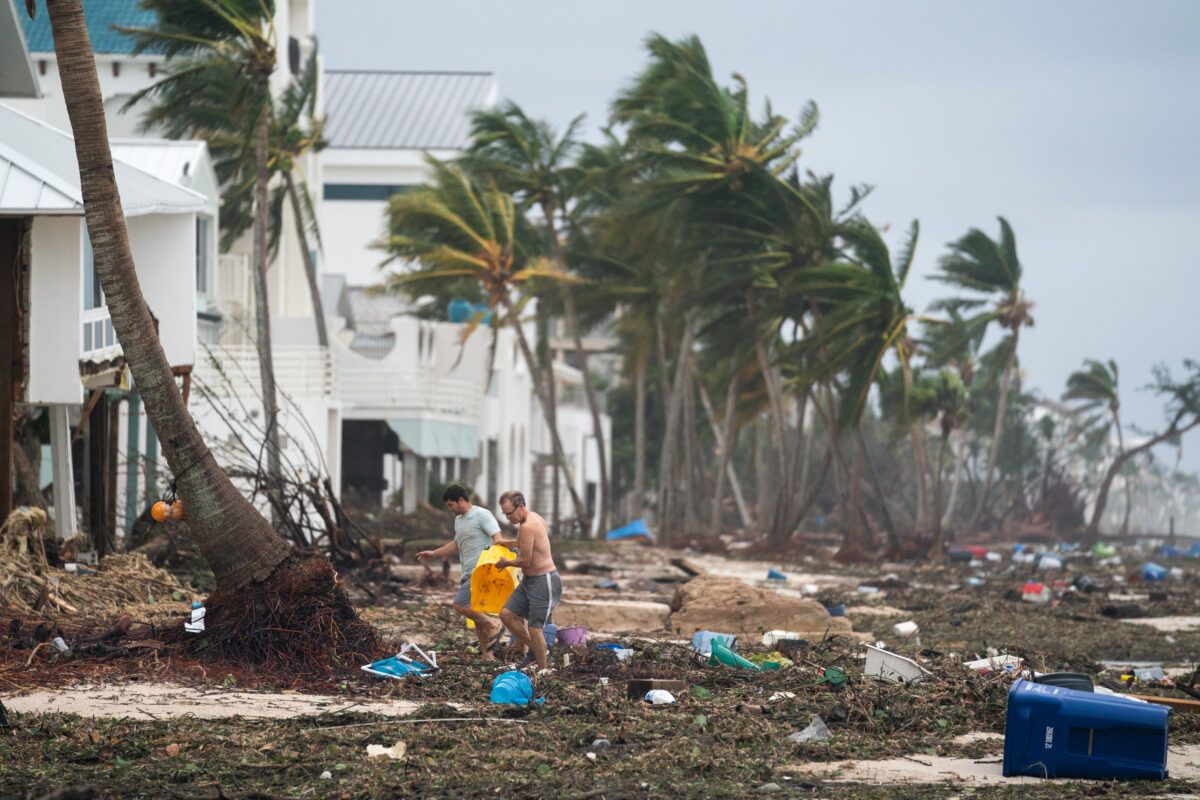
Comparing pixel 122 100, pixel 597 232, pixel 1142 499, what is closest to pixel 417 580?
pixel 122 100

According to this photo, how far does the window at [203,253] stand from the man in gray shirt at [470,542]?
15.2m

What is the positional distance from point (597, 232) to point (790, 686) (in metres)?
27.1

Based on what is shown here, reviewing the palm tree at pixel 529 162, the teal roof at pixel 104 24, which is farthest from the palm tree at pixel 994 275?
the teal roof at pixel 104 24

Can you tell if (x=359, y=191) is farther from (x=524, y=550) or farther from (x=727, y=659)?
(x=727, y=659)

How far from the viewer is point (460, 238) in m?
33.5

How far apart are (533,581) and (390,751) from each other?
112 inches

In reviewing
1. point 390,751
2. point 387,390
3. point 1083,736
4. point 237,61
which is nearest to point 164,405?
point 390,751

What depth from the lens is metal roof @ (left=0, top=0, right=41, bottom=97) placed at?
14.5 metres

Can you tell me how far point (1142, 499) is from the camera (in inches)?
6358

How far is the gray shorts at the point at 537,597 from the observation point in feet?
33.2

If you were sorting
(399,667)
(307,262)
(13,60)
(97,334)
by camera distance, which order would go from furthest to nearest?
(307,262) → (13,60) → (97,334) → (399,667)

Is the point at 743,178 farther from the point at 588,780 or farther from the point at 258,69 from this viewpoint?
the point at 588,780

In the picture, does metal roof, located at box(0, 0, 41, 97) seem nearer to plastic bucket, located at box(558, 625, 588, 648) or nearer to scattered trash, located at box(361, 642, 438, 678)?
scattered trash, located at box(361, 642, 438, 678)

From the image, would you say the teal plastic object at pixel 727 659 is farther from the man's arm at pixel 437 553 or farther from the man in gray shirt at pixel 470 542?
the man's arm at pixel 437 553
